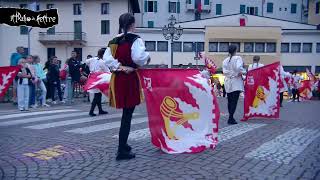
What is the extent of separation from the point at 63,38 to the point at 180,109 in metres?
49.2

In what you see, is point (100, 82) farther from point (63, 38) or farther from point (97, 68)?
point (63, 38)

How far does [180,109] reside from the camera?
6035mm

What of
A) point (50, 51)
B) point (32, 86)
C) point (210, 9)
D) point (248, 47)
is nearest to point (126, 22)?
point (32, 86)

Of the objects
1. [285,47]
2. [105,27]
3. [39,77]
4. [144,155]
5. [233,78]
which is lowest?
[144,155]

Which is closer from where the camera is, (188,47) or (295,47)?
(188,47)

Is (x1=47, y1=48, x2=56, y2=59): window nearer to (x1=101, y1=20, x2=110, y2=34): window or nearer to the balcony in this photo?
the balcony

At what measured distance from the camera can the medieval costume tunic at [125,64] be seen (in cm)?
544

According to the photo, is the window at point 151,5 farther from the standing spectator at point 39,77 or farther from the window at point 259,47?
the standing spectator at point 39,77

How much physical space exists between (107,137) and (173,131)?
1.74 meters

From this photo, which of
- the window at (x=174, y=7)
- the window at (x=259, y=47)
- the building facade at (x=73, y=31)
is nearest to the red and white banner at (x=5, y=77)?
the building facade at (x=73, y=31)

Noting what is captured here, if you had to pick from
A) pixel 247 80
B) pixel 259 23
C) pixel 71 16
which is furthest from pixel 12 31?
pixel 247 80

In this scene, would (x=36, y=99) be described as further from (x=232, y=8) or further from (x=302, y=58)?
(x=232, y=8)

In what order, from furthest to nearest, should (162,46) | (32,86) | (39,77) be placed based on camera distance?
(162,46) < (39,77) < (32,86)

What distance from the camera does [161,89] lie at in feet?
19.5
